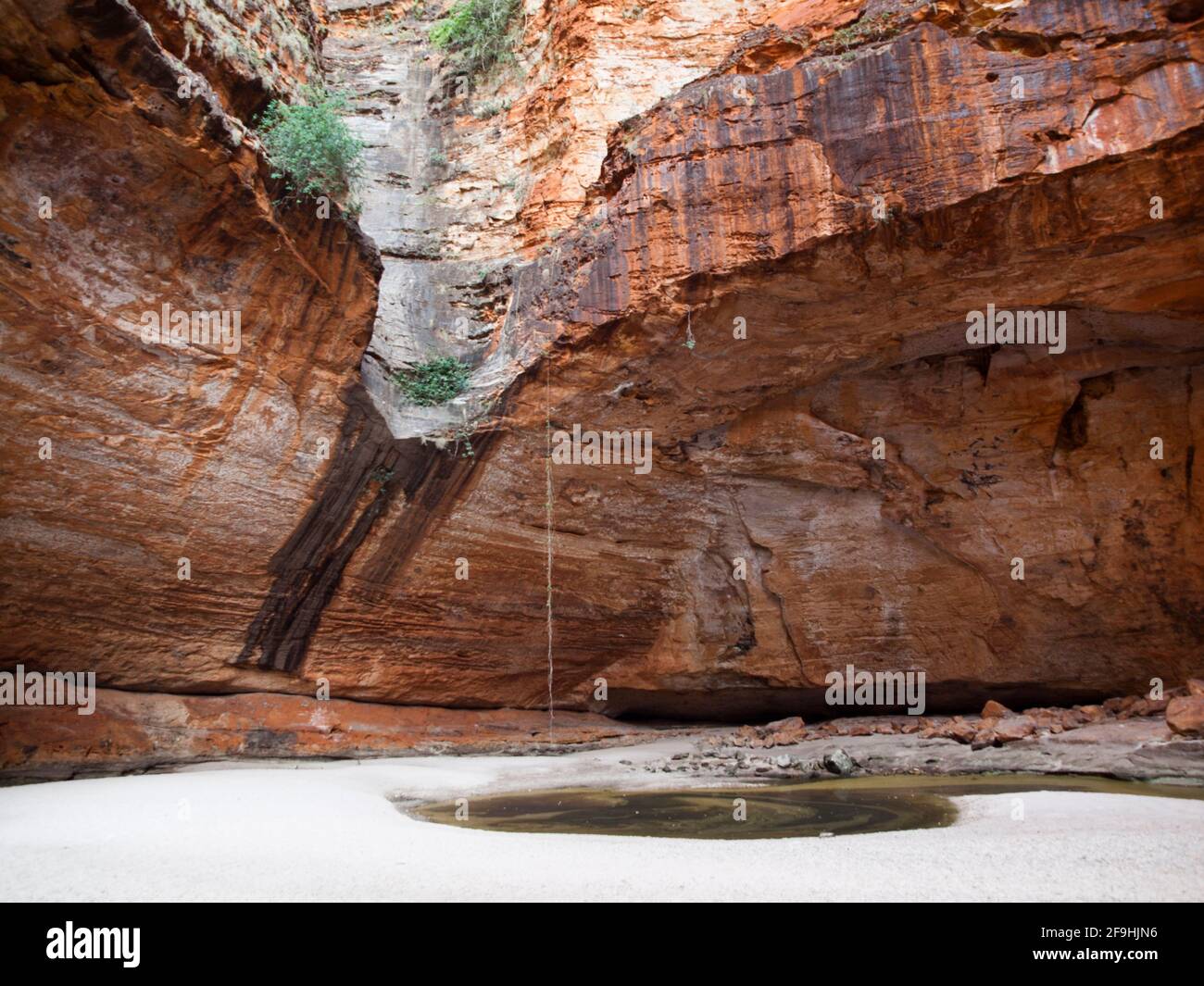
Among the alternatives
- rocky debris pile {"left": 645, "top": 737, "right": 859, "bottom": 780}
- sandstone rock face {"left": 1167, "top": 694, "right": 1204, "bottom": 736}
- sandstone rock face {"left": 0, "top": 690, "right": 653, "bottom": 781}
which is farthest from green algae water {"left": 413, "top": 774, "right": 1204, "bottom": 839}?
sandstone rock face {"left": 0, "top": 690, "right": 653, "bottom": 781}

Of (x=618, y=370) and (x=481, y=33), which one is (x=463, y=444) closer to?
(x=618, y=370)

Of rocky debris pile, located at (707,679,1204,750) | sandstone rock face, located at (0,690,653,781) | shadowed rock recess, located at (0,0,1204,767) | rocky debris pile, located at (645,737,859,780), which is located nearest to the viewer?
shadowed rock recess, located at (0,0,1204,767)

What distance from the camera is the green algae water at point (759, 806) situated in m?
4.96

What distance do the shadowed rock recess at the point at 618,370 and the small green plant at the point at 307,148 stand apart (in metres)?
0.32

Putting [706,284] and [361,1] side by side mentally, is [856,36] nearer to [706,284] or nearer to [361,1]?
[706,284]

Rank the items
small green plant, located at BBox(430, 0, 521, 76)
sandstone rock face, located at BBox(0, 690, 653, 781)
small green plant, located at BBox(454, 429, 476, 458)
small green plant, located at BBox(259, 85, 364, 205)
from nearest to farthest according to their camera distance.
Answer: small green plant, located at BBox(259, 85, 364, 205)
sandstone rock face, located at BBox(0, 690, 653, 781)
small green plant, located at BBox(454, 429, 476, 458)
small green plant, located at BBox(430, 0, 521, 76)

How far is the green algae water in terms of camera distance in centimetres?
496

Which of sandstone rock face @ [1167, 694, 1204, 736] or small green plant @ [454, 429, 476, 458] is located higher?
small green plant @ [454, 429, 476, 458]

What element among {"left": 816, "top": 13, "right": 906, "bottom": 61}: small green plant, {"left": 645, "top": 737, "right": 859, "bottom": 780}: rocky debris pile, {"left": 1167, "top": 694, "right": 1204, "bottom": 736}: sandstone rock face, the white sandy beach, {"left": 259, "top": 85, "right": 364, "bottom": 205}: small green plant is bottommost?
{"left": 645, "top": 737, "right": 859, "bottom": 780}: rocky debris pile

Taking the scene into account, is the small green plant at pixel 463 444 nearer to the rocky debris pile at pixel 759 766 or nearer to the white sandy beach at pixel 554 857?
the rocky debris pile at pixel 759 766

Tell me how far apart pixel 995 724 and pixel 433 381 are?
8177 millimetres

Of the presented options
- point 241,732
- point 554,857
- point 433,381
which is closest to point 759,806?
A: point 554,857

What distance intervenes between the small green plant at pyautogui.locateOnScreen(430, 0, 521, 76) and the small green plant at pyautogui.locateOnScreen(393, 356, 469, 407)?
7296mm

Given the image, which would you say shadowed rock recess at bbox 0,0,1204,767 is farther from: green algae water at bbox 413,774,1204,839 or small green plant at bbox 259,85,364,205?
green algae water at bbox 413,774,1204,839
